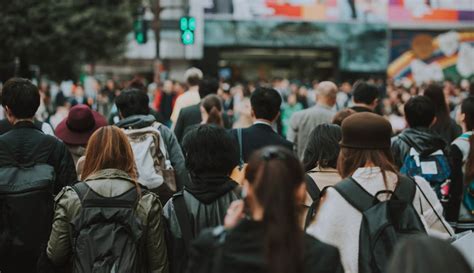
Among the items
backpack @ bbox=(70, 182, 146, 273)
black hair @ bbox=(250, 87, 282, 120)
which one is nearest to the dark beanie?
backpack @ bbox=(70, 182, 146, 273)

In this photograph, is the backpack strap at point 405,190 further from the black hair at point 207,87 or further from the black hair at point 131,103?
the black hair at point 207,87

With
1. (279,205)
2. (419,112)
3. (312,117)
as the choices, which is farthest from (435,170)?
(279,205)

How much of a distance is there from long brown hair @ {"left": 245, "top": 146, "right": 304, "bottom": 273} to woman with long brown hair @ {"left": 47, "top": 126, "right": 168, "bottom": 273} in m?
2.08

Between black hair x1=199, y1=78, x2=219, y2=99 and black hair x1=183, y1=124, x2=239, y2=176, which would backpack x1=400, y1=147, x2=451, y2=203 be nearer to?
black hair x1=183, y1=124, x2=239, y2=176

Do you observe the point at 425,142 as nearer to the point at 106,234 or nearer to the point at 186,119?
the point at 106,234

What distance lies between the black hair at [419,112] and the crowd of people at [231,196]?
0.04 feet

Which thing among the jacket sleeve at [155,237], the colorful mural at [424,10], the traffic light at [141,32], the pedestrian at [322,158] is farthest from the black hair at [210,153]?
the colorful mural at [424,10]

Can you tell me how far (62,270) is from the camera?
16.8ft

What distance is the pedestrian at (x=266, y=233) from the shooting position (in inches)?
108

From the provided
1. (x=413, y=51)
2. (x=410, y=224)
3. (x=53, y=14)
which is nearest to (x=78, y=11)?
(x=53, y=14)

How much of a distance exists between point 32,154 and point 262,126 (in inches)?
81.5

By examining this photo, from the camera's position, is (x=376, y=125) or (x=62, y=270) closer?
(x=376, y=125)

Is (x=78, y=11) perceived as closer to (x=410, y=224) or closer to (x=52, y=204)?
(x=52, y=204)

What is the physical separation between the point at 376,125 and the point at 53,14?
2864 centimetres
